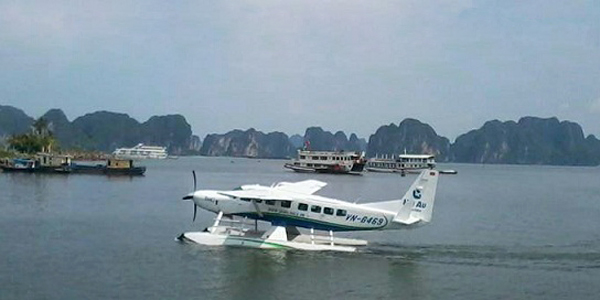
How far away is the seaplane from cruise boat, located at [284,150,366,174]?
9893 cm

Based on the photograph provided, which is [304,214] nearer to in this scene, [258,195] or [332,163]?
[258,195]

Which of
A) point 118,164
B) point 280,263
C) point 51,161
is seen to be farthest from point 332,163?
point 280,263

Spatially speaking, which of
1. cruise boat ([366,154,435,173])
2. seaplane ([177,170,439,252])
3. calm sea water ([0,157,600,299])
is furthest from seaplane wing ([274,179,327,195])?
cruise boat ([366,154,435,173])

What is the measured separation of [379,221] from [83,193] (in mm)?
40602

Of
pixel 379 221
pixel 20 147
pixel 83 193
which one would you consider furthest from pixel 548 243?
pixel 20 147

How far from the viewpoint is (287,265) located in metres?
28.0

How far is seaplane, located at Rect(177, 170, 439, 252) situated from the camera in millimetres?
31000

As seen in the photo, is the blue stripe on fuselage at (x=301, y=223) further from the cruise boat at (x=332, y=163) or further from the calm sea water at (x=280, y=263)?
the cruise boat at (x=332, y=163)

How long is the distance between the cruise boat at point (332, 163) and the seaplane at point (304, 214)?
98930mm

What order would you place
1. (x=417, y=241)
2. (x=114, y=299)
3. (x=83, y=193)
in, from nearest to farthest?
1. (x=114, y=299)
2. (x=417, y=241)
3. (x=83, y=193)

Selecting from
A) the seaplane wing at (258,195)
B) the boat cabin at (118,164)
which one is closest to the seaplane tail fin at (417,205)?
the seaplane wing at (258,195)

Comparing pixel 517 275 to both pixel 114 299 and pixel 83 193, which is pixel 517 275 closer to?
pixel 114 299

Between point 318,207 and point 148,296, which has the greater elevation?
point 318,207

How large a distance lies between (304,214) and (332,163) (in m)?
101
